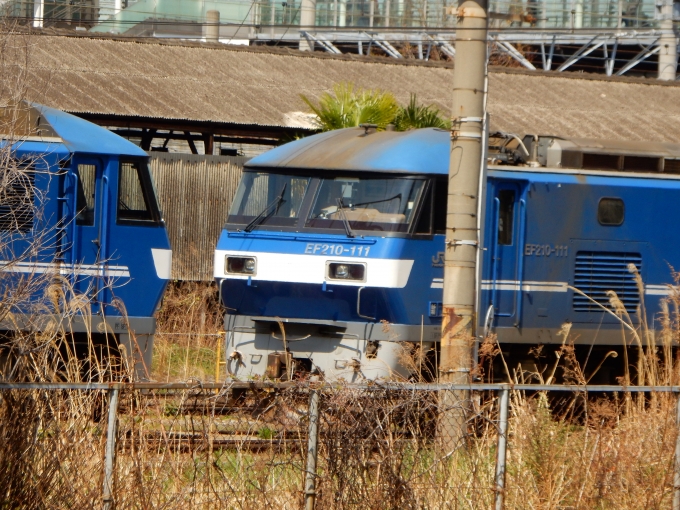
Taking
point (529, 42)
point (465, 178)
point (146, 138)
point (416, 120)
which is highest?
point (529, 42)

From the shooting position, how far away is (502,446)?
5789mm

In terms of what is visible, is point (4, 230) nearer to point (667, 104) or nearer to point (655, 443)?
point (655, 443)

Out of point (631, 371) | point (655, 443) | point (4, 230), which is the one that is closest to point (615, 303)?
point (655, 443)

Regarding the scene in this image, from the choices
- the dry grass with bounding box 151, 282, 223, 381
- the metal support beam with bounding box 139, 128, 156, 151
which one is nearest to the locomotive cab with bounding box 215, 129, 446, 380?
the dry grass with bounding box 151, 282, 223, 381

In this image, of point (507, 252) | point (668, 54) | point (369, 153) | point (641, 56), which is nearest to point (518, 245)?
point (507, 252)

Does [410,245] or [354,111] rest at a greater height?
Answer: [354,111]

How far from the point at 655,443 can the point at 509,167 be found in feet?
13.5

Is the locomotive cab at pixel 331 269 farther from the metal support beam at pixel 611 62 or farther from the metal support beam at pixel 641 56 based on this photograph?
the metal support beam at pixel 641 56

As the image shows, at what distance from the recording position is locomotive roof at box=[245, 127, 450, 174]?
973 cm

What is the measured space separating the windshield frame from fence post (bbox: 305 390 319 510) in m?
4.32

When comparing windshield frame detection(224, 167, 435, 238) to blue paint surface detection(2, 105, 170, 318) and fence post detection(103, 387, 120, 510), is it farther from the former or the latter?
fence post detection(103, 387, 120, 510)

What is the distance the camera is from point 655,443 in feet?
21.8

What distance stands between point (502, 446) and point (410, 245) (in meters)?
3.93

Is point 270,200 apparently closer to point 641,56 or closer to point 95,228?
point 95,228
